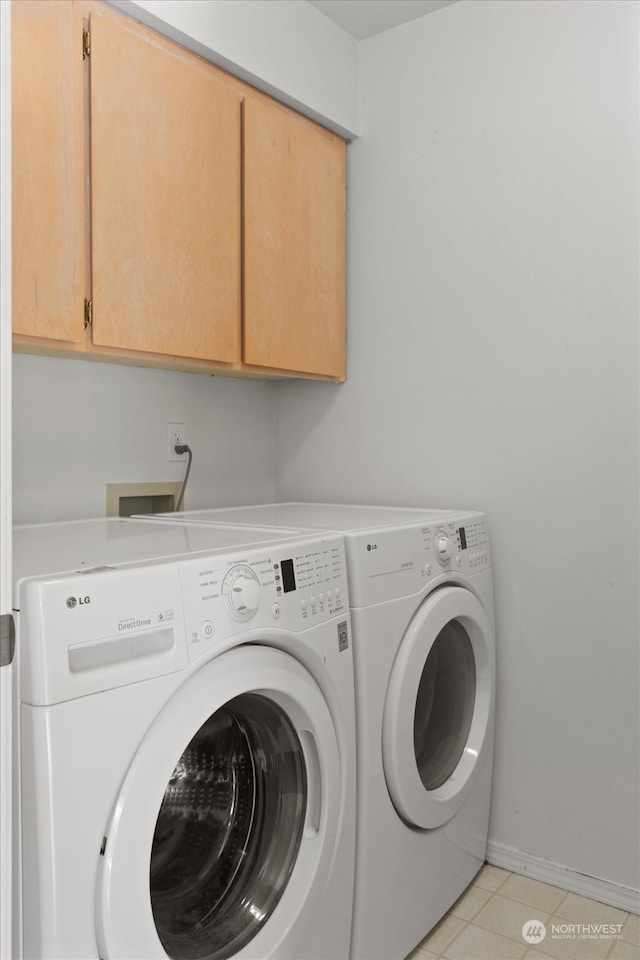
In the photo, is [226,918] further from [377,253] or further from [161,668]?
[377,253]

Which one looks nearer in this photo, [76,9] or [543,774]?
[76,9]

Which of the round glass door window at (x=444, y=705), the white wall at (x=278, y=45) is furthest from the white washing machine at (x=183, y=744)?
the white wall at (x=278, y=45)

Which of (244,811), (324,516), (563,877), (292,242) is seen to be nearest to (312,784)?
(244,811)

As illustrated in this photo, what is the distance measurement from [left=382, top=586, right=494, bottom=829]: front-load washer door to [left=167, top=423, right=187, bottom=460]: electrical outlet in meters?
0.88

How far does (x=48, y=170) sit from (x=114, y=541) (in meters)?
0.75

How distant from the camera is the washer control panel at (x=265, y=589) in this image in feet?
3.69

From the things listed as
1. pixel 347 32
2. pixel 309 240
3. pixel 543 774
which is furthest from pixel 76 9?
pixel 543 774

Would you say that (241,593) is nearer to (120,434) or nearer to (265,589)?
(265,589)

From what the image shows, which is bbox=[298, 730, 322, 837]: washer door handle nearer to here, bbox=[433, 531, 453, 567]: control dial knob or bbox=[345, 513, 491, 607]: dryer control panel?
bbox=[345, 513, 491, 607]: dryer control panel

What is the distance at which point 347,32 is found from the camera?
228 cm

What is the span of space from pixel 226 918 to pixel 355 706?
43 centimetres

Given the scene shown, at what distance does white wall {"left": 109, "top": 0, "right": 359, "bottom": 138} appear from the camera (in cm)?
172

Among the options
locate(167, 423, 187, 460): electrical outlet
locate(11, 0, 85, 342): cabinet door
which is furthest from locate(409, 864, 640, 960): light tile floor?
locate(11, 0, 85, 342): cabinet door

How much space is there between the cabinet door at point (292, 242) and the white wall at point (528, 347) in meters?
0.11
